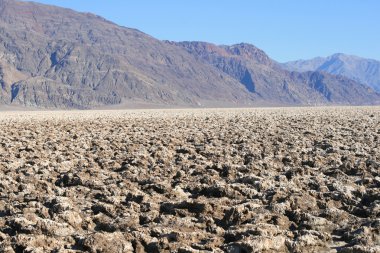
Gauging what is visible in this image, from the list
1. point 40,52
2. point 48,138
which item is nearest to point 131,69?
point 40,52

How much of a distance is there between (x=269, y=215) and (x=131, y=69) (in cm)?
17474

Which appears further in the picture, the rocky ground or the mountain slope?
the mountain slope

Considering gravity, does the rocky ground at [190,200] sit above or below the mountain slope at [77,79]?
below

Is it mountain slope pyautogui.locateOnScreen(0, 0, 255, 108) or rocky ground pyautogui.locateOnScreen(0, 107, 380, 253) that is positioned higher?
mountain slope pyautogui.locateOnScreen(0, 0, 255, 108)

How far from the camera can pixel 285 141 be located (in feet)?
42.1

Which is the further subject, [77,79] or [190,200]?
[77,79]

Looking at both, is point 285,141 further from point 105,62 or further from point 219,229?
point 105,62

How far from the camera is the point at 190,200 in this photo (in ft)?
19.7

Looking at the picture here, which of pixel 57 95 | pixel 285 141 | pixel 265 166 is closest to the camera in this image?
pixel 265 166

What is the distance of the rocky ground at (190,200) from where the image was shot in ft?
15.0

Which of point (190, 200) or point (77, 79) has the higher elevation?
point (77, 79)

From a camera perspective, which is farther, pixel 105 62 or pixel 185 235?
pixel 105 62

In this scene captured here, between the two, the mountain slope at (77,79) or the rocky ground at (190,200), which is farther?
the mountain slope at (77,79)

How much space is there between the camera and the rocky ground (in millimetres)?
4570
